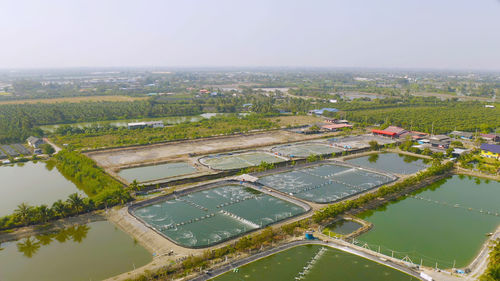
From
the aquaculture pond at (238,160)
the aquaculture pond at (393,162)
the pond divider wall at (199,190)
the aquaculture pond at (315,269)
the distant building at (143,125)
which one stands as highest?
the distant building at (143,125)

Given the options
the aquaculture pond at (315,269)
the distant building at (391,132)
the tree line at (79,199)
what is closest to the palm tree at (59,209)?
the tree line at (79,199)

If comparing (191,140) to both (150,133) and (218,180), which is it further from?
(218,180)

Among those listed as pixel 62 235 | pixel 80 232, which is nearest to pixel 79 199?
pixel 80 232

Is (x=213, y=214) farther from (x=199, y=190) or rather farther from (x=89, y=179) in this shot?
(x=89, y=179)

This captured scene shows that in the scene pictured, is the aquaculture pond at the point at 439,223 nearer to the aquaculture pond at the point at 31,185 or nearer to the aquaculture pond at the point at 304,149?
the aquaculture pond at the point at 304,149

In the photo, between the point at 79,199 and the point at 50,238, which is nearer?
the point at 50,238

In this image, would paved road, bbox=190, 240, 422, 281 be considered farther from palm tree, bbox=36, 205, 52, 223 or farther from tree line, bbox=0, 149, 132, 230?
palm tree, bbox=36, 205, 52, 223
